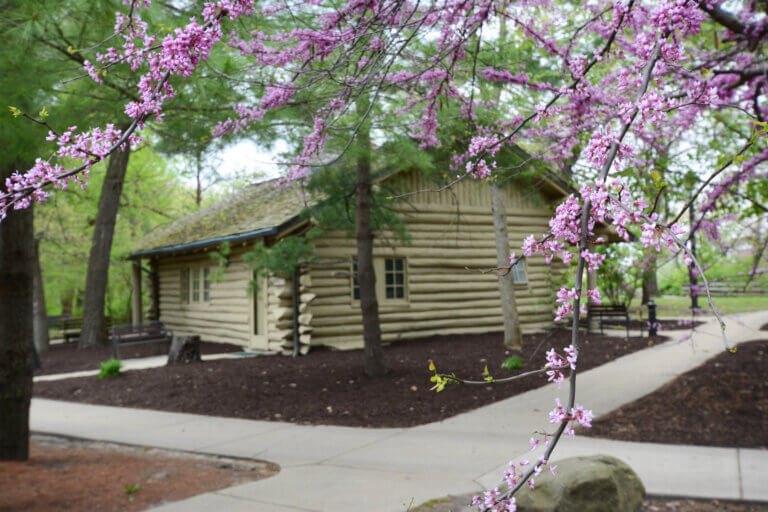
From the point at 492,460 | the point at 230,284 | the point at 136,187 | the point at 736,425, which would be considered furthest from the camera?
the point at 136,187

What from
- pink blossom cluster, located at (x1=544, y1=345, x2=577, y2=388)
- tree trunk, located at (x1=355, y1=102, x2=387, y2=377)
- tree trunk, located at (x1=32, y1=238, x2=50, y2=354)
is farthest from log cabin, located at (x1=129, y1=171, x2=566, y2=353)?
pink blossom cluster, located at (x1=544, y1=345, x2=577, y2=388)

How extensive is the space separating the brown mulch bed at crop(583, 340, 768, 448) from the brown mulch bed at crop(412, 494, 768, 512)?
5.59 ft

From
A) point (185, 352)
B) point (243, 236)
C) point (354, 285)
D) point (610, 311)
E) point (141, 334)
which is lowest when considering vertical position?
point (185, 352)

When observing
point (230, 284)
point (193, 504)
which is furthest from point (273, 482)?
point (230, 284)

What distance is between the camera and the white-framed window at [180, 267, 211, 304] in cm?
1736

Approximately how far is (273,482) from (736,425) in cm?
507

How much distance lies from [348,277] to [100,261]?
8.01 metres

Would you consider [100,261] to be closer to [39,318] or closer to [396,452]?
[39,318]


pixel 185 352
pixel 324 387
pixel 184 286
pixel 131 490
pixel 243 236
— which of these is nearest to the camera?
pixel 131 490

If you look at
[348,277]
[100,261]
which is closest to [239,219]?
[348,277]

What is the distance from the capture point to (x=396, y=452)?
602cm

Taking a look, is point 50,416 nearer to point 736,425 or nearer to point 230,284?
point 230,284

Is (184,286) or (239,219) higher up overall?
(239,219)

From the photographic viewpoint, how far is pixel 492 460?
5.57 m
